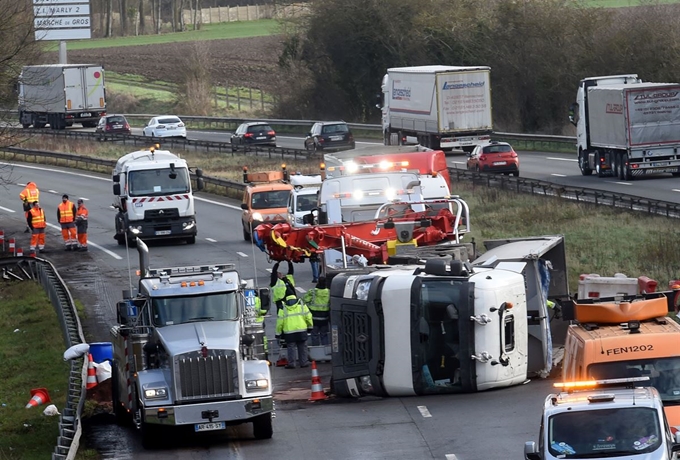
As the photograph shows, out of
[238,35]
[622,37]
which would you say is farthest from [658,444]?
[238,35]

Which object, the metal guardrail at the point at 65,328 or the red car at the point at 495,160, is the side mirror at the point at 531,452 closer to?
the metal guardrail at the point at 65,328

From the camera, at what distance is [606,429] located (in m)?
12.1

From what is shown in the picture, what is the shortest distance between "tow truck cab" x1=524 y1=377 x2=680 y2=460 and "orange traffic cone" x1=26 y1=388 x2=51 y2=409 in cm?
1082

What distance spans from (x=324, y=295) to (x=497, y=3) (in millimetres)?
55920

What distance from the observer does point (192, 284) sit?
17.3 metres

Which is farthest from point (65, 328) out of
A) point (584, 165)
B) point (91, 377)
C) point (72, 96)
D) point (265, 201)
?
point (72, 96)

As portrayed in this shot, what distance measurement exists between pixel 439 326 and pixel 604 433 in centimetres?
680

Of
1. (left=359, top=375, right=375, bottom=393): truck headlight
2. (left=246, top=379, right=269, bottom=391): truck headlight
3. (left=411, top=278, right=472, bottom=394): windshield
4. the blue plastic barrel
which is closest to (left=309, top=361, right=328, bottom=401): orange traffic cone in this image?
(left=359, top=375, right=375, bottom=393): truck headlight

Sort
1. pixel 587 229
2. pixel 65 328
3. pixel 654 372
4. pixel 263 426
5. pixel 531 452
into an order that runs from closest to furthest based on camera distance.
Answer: pixel 531 452 → pixel 654 372 → pixel 263 426 → pixel 65 328 → pixel 587 229

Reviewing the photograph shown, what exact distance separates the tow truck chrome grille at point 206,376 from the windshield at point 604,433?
5289 millimetres

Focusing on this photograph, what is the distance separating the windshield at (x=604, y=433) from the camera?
12.0 meters

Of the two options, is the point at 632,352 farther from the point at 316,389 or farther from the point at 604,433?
the point at 316,389

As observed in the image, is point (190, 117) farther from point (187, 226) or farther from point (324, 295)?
point (324, 295)

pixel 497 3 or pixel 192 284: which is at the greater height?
pixel 497 3
